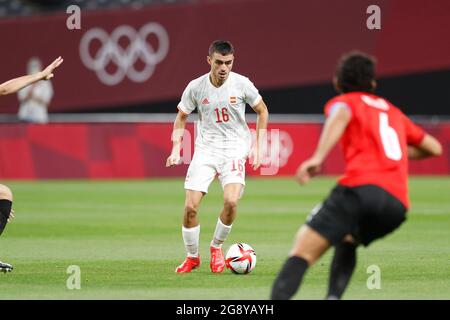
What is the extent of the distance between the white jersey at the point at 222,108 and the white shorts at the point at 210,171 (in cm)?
8

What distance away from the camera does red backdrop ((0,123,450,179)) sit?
26.4 metres

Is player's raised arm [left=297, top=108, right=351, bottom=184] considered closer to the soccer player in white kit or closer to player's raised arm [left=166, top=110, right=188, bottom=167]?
player's raised arm [left=166, top=110, right=188, bottom=167]

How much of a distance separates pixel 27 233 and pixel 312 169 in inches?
360

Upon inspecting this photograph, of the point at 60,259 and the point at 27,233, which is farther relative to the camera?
the point at 27,233

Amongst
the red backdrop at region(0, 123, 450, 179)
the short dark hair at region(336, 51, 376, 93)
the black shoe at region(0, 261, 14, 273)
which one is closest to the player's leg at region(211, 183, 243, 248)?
the black shoe at region(0, 261, 14, 273)

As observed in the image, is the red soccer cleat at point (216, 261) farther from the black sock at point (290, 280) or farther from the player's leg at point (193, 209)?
the black sock at point (290, 280)

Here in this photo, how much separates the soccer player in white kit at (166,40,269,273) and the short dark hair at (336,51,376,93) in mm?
3760

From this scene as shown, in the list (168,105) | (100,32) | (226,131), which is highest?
(100,32)

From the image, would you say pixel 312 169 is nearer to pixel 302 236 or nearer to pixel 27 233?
pixel 302 236

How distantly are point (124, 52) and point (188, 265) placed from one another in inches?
788

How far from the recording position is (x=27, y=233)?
53.4 feet
